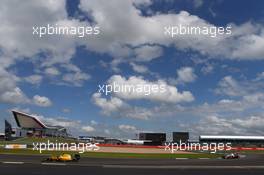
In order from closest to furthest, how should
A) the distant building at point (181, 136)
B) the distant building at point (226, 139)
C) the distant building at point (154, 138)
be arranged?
the distant building at point (181, 136), the distant building at point (154, 138), the distant building at point (226, 139)

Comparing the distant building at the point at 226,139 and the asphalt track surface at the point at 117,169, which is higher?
the asphalt track surface at the point at 117,169

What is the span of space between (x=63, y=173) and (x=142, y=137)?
129683mm

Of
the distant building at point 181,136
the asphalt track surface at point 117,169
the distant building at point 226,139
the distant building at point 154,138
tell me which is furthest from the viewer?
the distant building at point 226,139

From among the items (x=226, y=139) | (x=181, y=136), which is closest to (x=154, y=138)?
(x=181, y=136)

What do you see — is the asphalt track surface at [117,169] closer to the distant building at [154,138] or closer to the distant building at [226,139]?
the distant building at [154,138]

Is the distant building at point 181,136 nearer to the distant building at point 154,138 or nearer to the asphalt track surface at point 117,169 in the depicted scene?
the distant building at point 154,138

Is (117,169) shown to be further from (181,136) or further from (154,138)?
(154,138)

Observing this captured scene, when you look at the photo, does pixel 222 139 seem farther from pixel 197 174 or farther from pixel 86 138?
pixel 197 174

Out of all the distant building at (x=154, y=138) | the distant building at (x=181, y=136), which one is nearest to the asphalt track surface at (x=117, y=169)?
Answer: the distant building at (x=181, y=136)

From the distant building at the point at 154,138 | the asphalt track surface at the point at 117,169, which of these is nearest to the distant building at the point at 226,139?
the distant building at the point at 154,138

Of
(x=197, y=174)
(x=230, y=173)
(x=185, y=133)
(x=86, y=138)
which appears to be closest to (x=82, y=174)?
(x=197, y=174)

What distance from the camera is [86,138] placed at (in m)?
189

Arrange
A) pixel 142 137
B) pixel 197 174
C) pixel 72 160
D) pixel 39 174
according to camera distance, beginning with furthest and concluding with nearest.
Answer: pixel 142 137 < pixel 72 160 < pixel 197 174 < pixel 39 174

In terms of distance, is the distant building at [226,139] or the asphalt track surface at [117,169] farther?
the distant building at [226,139]
